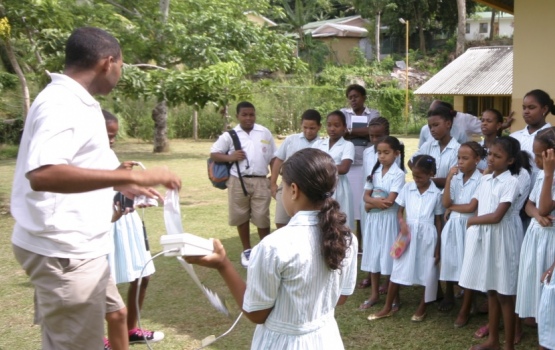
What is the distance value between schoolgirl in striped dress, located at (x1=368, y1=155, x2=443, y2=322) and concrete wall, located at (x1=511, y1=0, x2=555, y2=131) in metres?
1.97

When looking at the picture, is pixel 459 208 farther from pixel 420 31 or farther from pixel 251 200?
pixel 420 31

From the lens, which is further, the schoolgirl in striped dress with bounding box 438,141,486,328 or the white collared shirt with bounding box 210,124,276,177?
the white collared shirt with bounding box 210,124,276,177

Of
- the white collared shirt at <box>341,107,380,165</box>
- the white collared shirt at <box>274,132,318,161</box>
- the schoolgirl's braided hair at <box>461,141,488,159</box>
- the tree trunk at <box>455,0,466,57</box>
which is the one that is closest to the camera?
the schoolgirl's braided hair at <box>461,141,488,159</box>

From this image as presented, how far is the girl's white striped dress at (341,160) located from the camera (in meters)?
6.26

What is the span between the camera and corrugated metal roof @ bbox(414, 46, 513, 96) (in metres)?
20.4

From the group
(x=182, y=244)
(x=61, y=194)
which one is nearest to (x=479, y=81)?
(x=61, y=194)

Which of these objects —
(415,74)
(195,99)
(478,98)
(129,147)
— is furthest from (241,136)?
(415,74)

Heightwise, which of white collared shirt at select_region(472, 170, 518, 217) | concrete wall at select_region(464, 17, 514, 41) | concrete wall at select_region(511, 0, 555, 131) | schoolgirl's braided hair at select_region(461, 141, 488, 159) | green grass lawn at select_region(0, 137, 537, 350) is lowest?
green grass lawn at select_region(0, 137, 537, 350)

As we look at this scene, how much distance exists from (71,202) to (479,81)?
1977 centimetres

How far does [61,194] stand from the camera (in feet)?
9.37

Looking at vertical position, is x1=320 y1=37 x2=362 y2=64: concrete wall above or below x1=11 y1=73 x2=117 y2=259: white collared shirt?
above

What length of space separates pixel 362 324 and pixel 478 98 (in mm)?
18670

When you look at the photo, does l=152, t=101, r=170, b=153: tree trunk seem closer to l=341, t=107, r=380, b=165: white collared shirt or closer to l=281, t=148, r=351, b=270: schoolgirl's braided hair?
l=341, t=107, r=380, b=165: white collared shirt

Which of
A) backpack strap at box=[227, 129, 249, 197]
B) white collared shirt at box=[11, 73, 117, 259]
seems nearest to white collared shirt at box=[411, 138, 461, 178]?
backpack strap at box=[227, 129, 249, 197]
